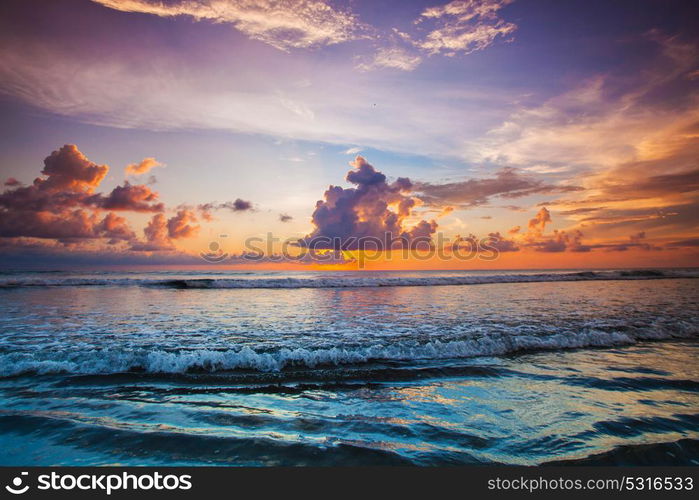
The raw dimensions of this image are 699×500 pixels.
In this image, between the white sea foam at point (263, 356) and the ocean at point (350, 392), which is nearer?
the ocean at point (350, 392)

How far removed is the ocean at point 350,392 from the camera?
4.37 m

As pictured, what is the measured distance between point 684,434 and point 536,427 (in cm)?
203

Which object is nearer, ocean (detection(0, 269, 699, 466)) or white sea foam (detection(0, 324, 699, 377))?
ocean (detection(0, 269, 699, 466))

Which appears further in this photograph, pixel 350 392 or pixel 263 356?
pixel 263 356

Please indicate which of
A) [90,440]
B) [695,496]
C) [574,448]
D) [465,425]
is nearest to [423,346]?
[465,425]

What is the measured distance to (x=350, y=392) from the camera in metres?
6.59

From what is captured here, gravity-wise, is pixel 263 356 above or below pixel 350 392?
above

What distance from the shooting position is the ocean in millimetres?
4371

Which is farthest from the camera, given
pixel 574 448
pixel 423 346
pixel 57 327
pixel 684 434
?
pixel 57 327

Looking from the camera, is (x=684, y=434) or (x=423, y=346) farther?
(x=423, y=346)

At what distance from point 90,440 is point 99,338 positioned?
6966 millimetres

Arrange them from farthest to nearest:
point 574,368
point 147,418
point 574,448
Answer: point 574,368, point 147,418, point 574,448

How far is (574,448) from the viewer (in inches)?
174

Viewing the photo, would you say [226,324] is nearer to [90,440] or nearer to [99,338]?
[99,338]
